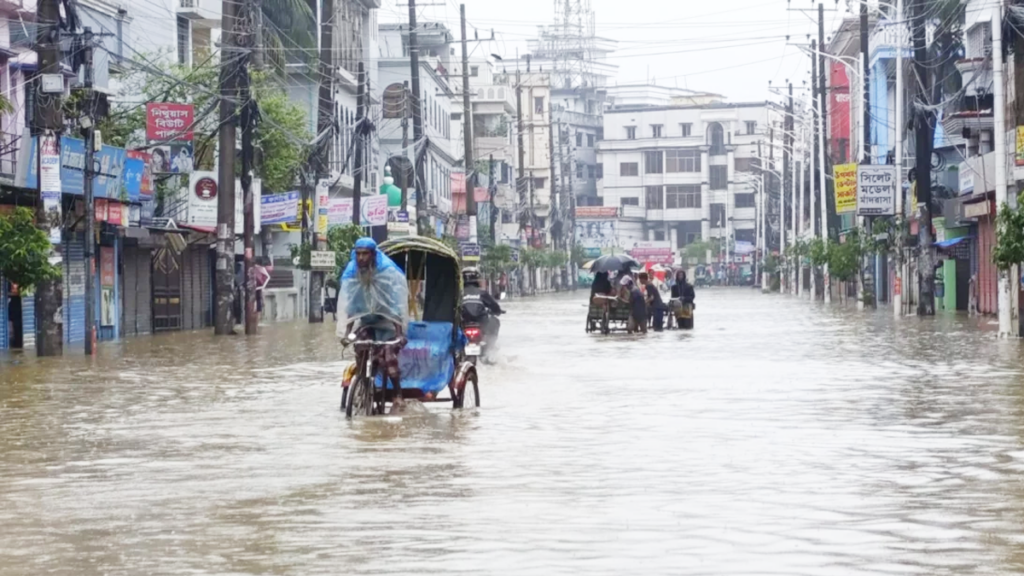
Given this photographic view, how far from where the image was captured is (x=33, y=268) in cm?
3178

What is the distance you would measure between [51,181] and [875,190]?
3339cm

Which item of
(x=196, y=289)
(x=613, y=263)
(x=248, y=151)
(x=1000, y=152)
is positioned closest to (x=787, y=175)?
(x=196, y=289)

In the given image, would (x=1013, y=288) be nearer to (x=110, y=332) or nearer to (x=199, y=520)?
(x=110, y=332)

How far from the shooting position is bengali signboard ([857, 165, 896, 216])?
198ft

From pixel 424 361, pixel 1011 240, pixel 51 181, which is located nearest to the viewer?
pixel 424 361

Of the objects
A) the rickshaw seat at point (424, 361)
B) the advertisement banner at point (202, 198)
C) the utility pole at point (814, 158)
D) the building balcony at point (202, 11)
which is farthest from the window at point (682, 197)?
the rickshaw seat at point (424, 361)

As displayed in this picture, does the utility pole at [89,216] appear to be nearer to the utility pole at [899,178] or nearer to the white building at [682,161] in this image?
the utility pole at [899,178]

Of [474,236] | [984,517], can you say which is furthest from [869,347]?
[474,236]

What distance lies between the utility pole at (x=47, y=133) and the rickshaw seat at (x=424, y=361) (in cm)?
1563

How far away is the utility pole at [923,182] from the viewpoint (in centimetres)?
5338

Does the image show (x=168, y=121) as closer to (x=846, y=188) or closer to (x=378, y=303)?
(x=378, y=303)

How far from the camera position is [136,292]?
158 ft

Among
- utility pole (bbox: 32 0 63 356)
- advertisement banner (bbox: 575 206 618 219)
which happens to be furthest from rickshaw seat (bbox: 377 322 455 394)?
advertisement banner (bbox: 575 206 618 219)

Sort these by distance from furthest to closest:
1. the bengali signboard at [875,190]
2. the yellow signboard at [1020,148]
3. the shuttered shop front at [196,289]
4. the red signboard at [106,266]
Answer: the bengali signboard at [875,190]
the shuttered shop front at [196,289]
the red signboard at [106,266]
the yellow signboard at [1020,148]
